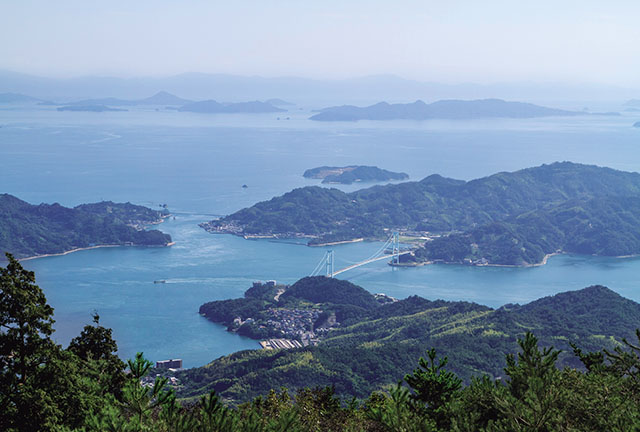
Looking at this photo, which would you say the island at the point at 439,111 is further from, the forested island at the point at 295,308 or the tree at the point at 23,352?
the tree at the point at 23,352

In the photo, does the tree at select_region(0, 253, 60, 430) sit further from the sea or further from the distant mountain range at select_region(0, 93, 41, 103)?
the distant mountain range at select_region(0, 93, 41, 103)

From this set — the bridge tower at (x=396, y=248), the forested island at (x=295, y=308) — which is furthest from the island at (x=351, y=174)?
the forested island at (x=295, y=308)

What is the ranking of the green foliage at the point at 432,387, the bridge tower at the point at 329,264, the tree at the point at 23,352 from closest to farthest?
1. the tree at the point at 23,352
2. the green foliage at the point at 432,387
3. the bridge tower at the point at 329,264

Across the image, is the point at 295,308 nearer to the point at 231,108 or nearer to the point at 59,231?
the point at 59,231

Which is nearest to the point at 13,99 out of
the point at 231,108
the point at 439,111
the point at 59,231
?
the point at 231,108

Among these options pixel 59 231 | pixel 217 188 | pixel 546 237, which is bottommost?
pixel 546 237

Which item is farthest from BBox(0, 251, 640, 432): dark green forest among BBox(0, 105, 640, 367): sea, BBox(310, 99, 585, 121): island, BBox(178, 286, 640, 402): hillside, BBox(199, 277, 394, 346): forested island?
BBox(310, 99, 585, 121): island
